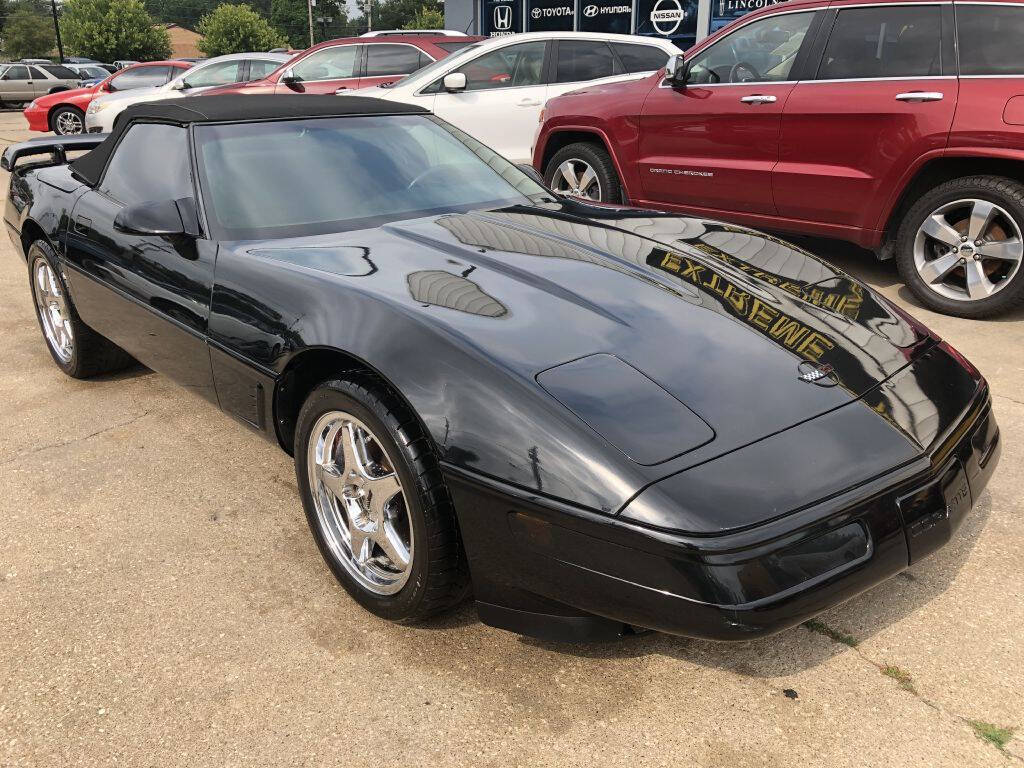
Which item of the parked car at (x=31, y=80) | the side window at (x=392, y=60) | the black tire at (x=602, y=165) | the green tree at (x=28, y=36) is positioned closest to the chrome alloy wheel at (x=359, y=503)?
the black tire at (x=602, y=165)

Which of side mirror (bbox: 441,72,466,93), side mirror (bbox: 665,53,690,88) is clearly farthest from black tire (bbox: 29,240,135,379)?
side mirror (bbox: 441,72,466,93)

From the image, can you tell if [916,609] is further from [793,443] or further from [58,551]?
[58,551]

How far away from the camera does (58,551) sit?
2.77m

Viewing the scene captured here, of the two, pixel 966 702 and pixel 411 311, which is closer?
pixel 966 702

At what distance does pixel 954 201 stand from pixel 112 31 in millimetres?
56443

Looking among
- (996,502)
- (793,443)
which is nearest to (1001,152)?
(996,502)

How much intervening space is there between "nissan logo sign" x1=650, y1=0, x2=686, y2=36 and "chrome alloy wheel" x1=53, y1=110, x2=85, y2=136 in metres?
11.3

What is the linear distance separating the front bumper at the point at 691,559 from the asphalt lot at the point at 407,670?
252 millimetres

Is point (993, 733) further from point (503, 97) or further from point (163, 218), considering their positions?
point (503, 97)

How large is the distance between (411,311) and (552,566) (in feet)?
2.57

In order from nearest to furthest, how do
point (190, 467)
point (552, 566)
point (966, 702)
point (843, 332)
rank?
point (552, 566)
point (966, 702)
point (843, 332)
point (190, 467)

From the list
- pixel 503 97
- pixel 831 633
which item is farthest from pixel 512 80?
pixel 831 633

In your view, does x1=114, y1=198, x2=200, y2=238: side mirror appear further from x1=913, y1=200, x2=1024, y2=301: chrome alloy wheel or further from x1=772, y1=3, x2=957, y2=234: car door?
x1=913, y1=200, x2=1024, y2=301: chrome alloy wheel

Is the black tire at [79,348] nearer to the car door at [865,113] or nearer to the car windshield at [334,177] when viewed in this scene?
the car windshield at [334,177]
